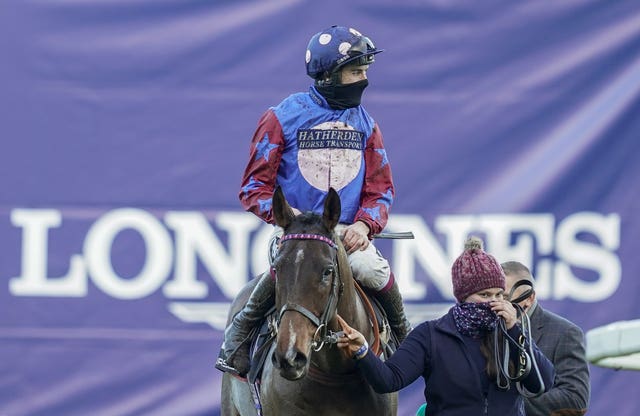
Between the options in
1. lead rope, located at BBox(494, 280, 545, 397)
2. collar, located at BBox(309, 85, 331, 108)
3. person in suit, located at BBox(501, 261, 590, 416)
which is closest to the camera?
lead rope, located at BBox(494, 280, 545, 397)

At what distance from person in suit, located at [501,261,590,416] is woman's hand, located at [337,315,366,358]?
1256 millimetres

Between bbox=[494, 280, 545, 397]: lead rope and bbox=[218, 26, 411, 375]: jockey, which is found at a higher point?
bbox=[218, 26, 411, 375]: jockey

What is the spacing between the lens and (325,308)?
14.4ft

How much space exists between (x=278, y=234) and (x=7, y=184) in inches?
114

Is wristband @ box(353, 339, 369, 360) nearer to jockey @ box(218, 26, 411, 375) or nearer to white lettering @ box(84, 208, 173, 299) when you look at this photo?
jockey @ box(218, 26, 411, 375)

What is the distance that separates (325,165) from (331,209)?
74 cm

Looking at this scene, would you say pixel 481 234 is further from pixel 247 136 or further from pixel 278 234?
pixel 278 234

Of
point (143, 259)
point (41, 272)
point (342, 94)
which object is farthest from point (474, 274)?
point (41, 272)

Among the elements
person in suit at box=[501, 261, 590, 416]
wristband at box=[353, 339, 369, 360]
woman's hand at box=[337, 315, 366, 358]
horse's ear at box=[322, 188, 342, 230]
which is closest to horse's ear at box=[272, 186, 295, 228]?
horse's ear at box=[322, 188, 342, 230]

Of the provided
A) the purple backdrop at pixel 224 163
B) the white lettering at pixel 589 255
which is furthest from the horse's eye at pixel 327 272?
the white lettering at pixel 589 255

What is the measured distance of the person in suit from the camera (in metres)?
5.50

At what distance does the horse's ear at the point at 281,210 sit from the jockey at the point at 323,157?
55 cm

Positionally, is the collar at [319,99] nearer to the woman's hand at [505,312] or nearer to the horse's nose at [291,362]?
the woman's hand at [505,312]

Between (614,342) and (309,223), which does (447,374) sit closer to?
(309,223)
